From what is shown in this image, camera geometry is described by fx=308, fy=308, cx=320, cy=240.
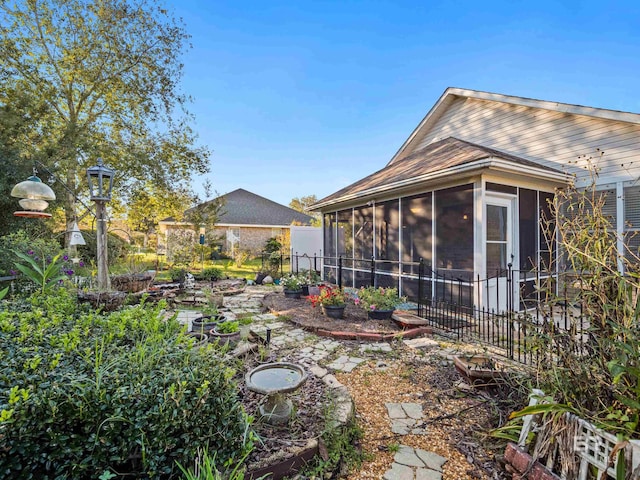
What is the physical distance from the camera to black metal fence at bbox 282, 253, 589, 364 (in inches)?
89.2

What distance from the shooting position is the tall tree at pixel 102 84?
1094cm

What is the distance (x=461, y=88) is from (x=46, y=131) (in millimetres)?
13785

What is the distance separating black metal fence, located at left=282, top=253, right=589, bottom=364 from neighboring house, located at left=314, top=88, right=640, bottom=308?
0.14ft

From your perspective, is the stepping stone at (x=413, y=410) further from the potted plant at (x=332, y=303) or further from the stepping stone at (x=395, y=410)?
the potted plant at (x=332, y=303)

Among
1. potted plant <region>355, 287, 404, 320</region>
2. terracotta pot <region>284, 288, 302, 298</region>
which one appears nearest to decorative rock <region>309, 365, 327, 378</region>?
potted plant <region>355, 287, 404, 320</region>

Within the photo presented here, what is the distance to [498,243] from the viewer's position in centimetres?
577

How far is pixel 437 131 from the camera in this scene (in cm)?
937

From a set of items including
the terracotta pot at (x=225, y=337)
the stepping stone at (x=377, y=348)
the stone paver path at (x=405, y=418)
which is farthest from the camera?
the stepping stone at (x=377, y=348)

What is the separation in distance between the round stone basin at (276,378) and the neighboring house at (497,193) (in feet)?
10.9

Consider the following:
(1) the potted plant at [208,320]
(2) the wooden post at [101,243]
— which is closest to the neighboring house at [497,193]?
(1) the potted plant at [208,320]

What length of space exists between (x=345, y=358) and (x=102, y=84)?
1442 centimetres

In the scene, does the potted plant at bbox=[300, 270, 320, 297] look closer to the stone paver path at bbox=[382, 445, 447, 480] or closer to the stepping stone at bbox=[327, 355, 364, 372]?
the stepping stone at bbox=[327, 355, 364, 372]

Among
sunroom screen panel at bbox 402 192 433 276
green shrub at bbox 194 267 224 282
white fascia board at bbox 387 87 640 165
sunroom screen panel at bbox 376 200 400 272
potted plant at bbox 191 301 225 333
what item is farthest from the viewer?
green shrub at bbox 194 267 224 282

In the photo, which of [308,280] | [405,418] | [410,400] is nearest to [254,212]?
[308,280]
